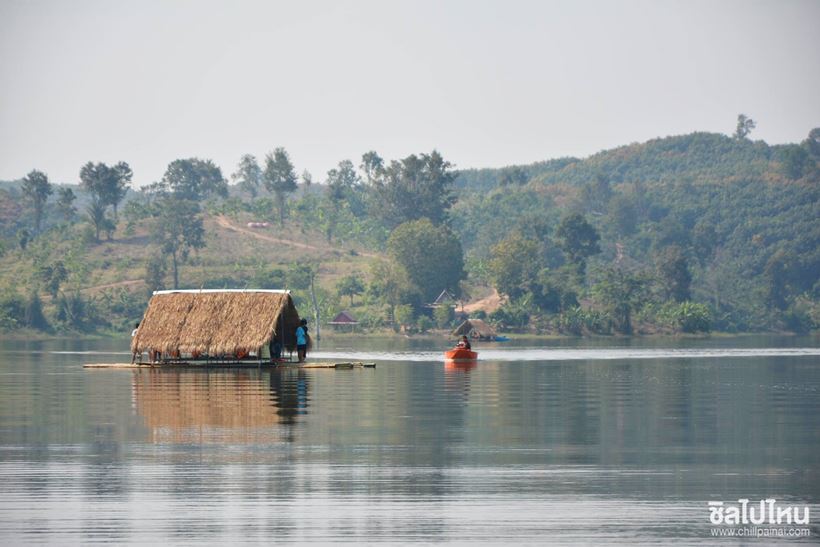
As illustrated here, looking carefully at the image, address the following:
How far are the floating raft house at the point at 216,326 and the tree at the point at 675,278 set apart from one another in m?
96.1

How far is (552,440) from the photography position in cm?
2633

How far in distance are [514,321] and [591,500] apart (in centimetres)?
11530

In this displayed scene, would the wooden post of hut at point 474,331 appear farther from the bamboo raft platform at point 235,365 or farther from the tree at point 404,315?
the bamboo raft platform at point 235,365

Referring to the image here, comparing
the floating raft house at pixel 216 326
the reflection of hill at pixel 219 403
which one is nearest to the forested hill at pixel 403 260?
the floating raft house at pixel 216 326

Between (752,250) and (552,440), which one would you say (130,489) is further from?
(752,250)

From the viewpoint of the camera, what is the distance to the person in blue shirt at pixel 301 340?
54.7 metres

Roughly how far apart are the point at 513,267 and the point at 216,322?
86.0 m

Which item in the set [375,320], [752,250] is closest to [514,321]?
[375,320]

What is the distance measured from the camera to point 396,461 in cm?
2320

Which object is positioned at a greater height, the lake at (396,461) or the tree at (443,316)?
the tree at (443,316)

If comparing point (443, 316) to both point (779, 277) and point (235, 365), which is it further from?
point (235, 365)

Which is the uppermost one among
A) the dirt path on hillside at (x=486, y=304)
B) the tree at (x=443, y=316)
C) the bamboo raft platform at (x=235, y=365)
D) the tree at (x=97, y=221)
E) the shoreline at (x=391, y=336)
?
the tree at (x=97, y=221)

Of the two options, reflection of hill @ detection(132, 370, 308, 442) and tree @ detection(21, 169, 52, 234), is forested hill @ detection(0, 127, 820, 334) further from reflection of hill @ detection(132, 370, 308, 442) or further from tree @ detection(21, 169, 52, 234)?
reflection of hill @ detection(132, 370, 308, 442)

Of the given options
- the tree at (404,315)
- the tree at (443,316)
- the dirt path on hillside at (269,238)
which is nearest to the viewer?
the tree at (443,316)
